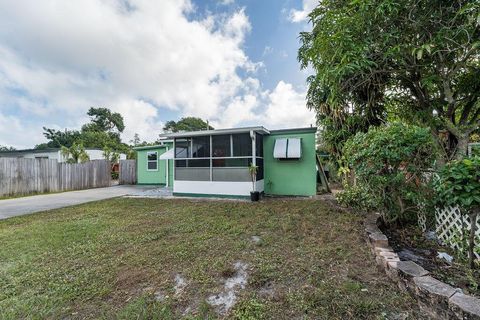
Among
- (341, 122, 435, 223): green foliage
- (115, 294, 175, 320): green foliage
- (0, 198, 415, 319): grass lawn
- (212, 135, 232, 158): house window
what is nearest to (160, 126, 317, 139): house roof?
(212, 135, 232, 158): house window

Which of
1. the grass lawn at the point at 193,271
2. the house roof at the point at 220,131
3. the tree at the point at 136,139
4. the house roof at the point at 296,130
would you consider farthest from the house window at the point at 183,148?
the tree at the point at 136,139

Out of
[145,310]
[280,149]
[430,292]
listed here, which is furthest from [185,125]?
[430,292]

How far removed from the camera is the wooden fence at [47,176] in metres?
10.4

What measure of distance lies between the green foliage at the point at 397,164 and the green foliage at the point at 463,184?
2.51 feet

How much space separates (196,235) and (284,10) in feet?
28.7

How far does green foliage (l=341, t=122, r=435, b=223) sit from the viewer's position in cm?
355

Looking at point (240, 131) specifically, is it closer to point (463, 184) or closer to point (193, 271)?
point (193, 271)

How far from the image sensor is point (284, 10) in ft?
27.1

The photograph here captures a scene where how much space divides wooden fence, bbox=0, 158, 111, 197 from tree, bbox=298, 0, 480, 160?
1448 cm

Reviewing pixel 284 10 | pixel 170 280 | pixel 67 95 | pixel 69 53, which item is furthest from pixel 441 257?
pixel 67 95

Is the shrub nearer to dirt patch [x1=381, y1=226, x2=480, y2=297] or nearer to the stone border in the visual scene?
dirt patch [x1=381, y1=226, x2=480, y2=297]

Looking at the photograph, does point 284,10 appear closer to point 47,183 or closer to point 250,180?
point 250,180

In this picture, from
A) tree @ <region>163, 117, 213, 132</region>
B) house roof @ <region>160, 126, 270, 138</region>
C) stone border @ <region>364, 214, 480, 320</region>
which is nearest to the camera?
stone border @ <region>364, 214, 480, 320</region>

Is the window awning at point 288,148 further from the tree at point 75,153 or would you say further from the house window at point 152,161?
the tree at point 75,153
